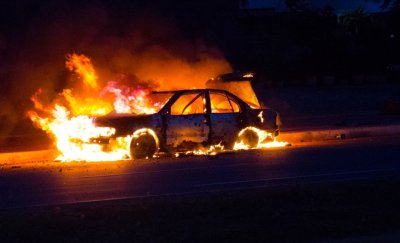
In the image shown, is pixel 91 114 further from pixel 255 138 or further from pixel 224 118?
pixel 255 138

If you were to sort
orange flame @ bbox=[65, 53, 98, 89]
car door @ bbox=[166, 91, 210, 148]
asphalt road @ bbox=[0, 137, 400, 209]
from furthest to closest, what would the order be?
orange flame @ bbox=[65, 53, 98, 89] → car door @ bbox=[166, 91, 210, 148] → asphalt road @ bbox=[0, 137, 400, 209]

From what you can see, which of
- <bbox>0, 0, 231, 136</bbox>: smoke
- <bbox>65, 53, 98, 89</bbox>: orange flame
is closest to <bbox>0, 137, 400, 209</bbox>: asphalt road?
<bbox>65, 53, 98, 89</bbox>: orange flame

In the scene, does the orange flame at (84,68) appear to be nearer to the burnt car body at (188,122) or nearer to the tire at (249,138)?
the burnt car body at (188,122)

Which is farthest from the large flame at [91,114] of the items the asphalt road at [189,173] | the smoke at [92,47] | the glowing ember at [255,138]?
the smoke at [92,47]

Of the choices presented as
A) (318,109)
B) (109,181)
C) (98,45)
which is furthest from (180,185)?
(318,109)

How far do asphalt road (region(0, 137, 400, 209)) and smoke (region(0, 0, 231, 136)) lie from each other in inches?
225

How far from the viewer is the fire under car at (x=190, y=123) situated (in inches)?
679

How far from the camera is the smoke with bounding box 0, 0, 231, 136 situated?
23.1m

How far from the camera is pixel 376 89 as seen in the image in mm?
36281

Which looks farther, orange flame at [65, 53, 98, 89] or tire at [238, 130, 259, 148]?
orange flame at [65, 53, 98, 89]

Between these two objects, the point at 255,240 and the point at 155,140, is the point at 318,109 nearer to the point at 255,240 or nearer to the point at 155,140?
the point at 155,140

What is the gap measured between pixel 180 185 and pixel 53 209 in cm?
301

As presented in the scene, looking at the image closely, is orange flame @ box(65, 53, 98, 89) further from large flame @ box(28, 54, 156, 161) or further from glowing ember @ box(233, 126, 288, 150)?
glowing ember @ box(233, 126, 288, 150)

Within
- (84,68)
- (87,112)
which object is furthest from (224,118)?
(84,68)
